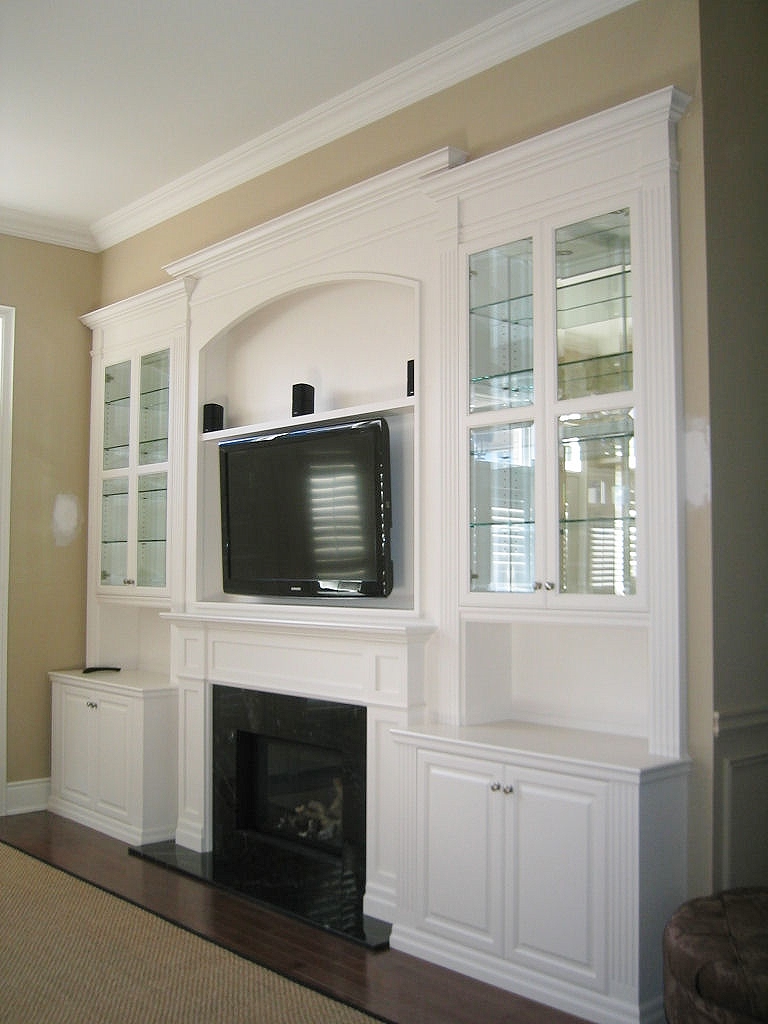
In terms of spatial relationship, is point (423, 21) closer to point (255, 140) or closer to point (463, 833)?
point (255, 140)

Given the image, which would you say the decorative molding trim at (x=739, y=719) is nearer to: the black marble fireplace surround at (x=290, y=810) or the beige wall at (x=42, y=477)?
the black marble fireplace surround at (x=290, y=810)

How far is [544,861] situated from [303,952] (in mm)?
973

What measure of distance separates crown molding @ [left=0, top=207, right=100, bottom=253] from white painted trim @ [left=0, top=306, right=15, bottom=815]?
0.43m

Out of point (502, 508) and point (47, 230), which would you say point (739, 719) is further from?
point (47, 230)

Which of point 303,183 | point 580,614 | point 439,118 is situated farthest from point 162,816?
point 439,118

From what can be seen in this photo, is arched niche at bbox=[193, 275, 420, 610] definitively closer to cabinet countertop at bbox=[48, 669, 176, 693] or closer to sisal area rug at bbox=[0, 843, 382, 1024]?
cabinet countertop at bbox=[48, 669, 176, 693]

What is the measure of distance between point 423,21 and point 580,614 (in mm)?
2162

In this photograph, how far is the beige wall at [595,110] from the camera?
3004 mm

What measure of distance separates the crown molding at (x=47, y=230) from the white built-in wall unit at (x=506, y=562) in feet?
4.67

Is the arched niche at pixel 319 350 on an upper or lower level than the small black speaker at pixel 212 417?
upper

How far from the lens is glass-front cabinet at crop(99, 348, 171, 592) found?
531cm

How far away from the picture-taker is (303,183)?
4570 millimetres

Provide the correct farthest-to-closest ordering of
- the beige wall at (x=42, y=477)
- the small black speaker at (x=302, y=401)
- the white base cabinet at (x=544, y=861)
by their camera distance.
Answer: the beige wall at (x=42, y=477), the small black speaker at (x=302, y=401), the white base cabinet at (x=544, y=861)

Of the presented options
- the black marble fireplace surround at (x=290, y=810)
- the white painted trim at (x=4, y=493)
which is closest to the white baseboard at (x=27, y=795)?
the white painted trim at (x=4, y=493)
